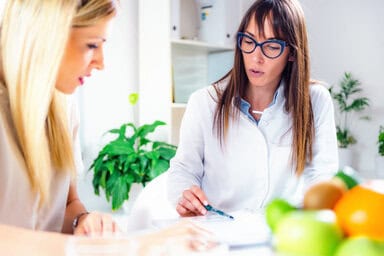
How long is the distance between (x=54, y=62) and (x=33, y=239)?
312mm

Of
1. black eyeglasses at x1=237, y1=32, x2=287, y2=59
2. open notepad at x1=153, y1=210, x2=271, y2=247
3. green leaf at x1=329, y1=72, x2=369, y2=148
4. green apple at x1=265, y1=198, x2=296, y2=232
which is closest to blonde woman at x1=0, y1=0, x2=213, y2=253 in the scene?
open notepad at x1=153, y1=210, x2=271, y2=247

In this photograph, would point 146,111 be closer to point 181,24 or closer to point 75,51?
point 181,24

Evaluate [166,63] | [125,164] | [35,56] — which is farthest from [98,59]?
[166,63]

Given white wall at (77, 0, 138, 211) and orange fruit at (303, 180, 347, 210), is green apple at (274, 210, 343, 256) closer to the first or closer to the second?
orange fruit at (303, 180, 347, 210)

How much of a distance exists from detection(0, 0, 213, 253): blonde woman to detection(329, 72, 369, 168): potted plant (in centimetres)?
283

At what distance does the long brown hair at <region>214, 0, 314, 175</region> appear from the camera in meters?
1.45

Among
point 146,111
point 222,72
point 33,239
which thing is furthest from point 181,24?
point 33,239

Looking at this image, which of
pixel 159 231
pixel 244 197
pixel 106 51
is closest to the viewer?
pixel 159 231

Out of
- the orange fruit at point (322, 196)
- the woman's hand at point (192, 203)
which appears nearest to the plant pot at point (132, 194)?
the woman's hand at point (192, 203)

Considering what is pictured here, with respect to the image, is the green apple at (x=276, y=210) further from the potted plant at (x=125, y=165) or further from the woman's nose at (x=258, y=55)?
the potted plant at (x=125, y=165)

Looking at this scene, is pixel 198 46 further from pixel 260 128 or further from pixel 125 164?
pixel 260 128

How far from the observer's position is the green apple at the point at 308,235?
493 millimetres

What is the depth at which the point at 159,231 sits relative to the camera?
60 centimetres

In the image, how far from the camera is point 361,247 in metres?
0.47
